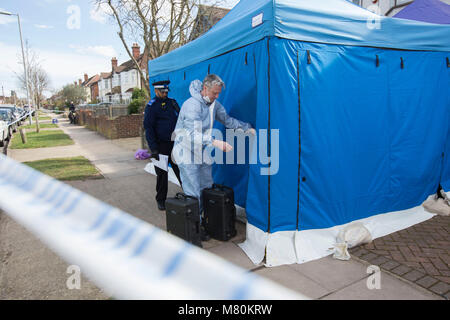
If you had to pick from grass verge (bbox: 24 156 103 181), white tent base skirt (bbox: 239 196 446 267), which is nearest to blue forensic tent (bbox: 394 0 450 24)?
white tent base skirt (bbox: 239 196 446 267)

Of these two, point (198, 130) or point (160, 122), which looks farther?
point (160, 122)

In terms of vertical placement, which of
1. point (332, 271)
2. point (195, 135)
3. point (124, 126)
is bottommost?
point (332, 271)

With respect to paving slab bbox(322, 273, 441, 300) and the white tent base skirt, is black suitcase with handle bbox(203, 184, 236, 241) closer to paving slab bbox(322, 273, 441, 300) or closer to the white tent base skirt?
the white tent base skirt

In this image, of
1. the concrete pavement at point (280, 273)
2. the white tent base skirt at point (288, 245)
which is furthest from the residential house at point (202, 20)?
the white tent base skirt at point (288, 245)

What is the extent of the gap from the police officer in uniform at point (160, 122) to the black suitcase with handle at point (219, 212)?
1.22m

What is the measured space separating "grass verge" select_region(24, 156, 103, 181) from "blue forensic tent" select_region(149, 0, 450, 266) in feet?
13.9

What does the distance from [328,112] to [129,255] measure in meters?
2.60

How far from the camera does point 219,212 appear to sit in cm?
346

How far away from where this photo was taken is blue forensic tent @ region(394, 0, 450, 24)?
567 centimetres

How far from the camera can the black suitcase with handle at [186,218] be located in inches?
126

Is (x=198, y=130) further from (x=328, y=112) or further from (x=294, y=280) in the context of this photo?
(x=294, y=280)

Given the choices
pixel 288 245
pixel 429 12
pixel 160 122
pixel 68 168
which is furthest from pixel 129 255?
pixel 429 12

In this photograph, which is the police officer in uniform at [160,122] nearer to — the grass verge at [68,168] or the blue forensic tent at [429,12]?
the grass verge at [68,168]
